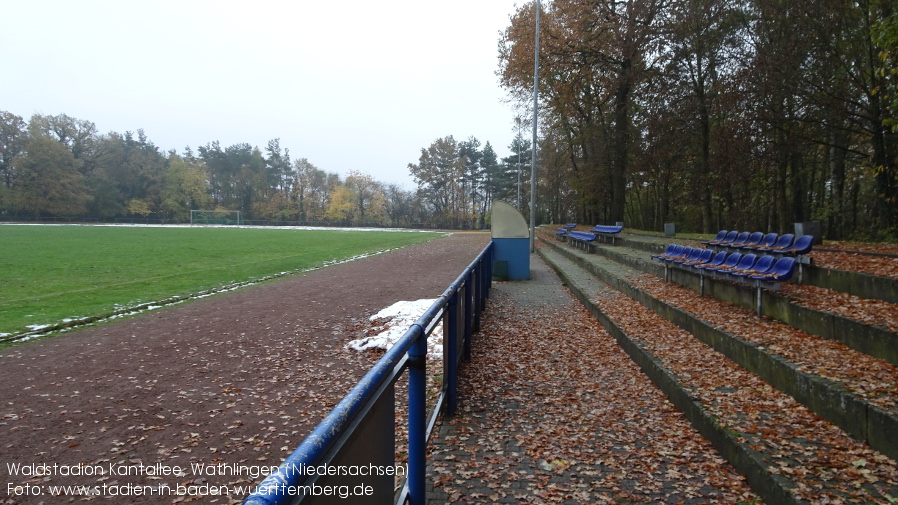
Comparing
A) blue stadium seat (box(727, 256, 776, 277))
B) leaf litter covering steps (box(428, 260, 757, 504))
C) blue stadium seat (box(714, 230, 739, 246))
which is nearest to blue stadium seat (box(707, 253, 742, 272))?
blue stadium seat (box(727, 256, 776, 277))

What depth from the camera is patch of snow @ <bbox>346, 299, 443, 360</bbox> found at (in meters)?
7.25

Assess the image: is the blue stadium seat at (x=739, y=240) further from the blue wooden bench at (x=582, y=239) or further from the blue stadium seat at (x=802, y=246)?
the blue wooden bench at (x=582, y=239)

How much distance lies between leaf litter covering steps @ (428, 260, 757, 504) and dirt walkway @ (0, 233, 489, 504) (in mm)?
1606

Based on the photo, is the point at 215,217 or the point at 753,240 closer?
the point at 753,240

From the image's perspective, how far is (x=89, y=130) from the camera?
256ft

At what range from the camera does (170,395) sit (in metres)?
5.71

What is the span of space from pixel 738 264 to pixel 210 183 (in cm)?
9627

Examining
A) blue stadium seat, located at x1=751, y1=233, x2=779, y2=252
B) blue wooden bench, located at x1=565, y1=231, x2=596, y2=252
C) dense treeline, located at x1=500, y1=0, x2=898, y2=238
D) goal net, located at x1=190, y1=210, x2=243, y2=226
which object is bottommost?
blue wooden bench, located at x1=565, y1=231, x2=596, y2=252

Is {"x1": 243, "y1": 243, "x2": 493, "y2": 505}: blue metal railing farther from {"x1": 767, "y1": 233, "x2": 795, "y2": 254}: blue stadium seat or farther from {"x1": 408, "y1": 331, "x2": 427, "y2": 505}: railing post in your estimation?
{"x1": 767, "y1": 233, "x2": 795, "y2": 254}: blue stadium seat

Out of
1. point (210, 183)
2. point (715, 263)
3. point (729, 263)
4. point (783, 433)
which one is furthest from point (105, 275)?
point (210, 183)

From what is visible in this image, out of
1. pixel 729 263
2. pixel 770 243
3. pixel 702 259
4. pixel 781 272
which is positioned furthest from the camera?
pixel 770 243

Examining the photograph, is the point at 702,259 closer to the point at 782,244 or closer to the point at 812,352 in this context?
the point at 782,244

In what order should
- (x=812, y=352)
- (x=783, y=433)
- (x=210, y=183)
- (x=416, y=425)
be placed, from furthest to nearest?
1. (x=210, y=183)
2. (x=812, y=352)
3. (x=783, y=433)
4. (x=416, y=425)

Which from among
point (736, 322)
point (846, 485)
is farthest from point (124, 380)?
point (736, 322)
